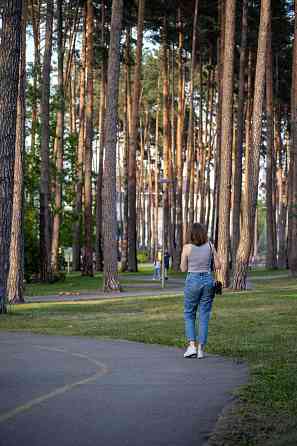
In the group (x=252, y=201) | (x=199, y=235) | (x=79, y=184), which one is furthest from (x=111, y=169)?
(x=79, y=184)

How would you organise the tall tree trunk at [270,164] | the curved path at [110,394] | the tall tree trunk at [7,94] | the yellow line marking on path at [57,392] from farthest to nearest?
the tall tree trunk at [270,164] < the tall tree trunk at [7,94] < the yellow line marking on path at [57,392] < the curved path at [110,394]

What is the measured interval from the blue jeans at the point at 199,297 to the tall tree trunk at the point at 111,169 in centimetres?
2022

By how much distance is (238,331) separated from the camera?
1931 cm

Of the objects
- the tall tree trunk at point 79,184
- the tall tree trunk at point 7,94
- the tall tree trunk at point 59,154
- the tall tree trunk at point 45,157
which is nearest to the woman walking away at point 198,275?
the tall tree trunk at point 7,94

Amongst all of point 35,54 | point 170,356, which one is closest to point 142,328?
point 170,356

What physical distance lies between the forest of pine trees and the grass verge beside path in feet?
8.25

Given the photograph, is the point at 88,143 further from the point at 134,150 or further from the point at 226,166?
the point at 226,166

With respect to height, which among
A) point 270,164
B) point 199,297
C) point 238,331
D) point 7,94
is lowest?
point 238,331

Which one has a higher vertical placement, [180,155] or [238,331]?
[180,155]

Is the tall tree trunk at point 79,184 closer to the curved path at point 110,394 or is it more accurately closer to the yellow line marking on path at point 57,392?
the curved path at point 110,394

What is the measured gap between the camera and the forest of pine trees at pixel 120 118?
30.5m

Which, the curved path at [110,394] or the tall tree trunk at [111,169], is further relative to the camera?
the tall tree trunk at [111,169]

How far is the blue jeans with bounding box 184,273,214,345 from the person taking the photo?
47.1 ft

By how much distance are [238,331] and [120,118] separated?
6915 centimetres
